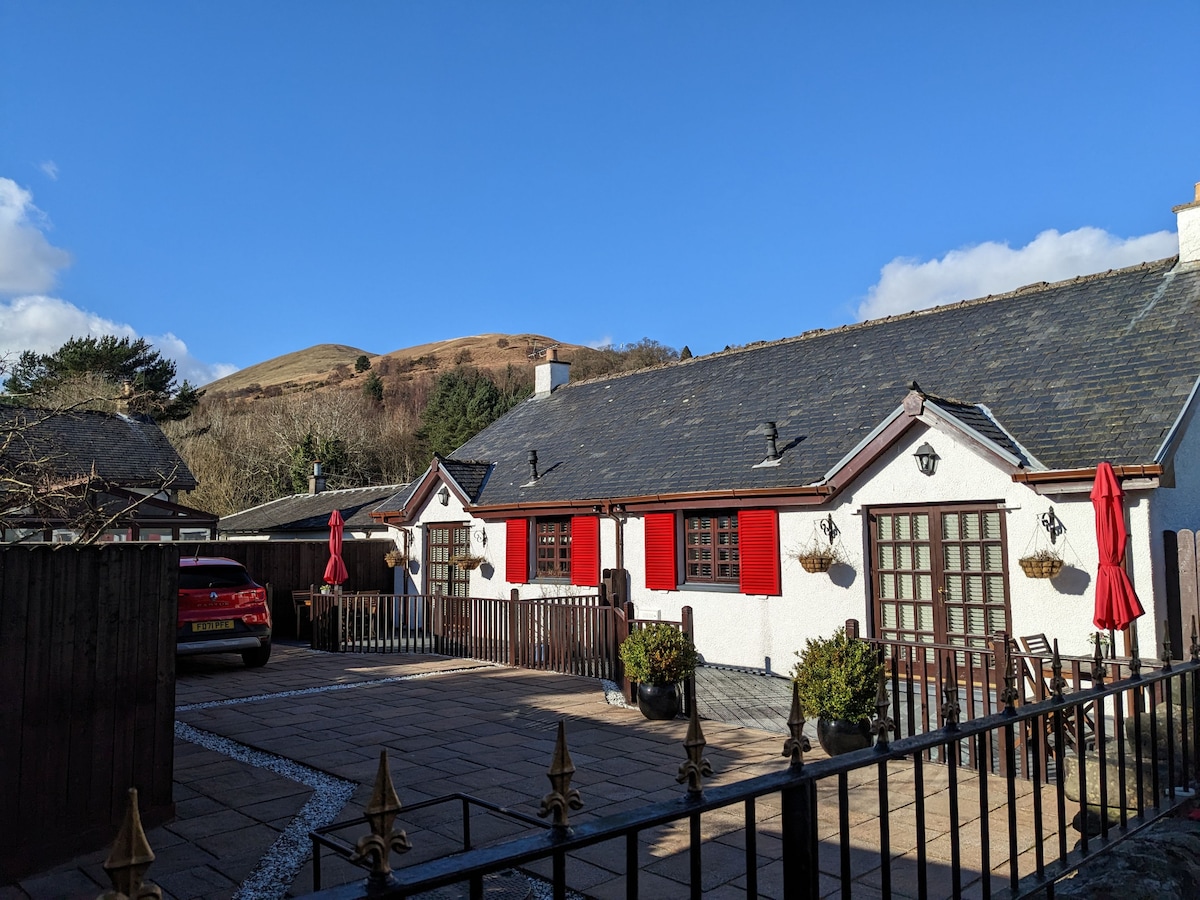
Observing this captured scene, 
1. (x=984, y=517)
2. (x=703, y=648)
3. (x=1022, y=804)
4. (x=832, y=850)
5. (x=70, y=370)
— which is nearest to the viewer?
(x=832, y=850)

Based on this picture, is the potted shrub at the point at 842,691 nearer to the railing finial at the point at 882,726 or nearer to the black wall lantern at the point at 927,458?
the black wall lantern at the point at 927,458

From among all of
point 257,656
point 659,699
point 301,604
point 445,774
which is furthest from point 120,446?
point 445,774

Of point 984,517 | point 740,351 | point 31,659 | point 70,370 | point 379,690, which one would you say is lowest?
point 379,690

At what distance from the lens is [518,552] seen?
16.8m

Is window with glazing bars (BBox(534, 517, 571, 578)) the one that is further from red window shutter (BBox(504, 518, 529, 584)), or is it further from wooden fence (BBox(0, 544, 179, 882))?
wooden fence (BBox(0, 544, 179, 882))

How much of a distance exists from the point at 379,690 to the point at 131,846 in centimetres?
976

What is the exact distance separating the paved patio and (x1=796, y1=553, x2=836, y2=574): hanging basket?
1645 millimetres

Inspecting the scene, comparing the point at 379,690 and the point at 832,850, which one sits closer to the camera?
the point at 832,850

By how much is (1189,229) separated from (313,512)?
896 inches

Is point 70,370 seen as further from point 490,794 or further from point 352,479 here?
point 490,794

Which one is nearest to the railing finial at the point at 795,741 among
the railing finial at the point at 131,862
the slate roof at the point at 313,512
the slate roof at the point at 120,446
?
the railing finial at the point at 131,862

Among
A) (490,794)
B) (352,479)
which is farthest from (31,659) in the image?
(352,479)

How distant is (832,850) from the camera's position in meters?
5.12

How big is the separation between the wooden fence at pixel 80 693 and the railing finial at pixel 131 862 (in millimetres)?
4280
